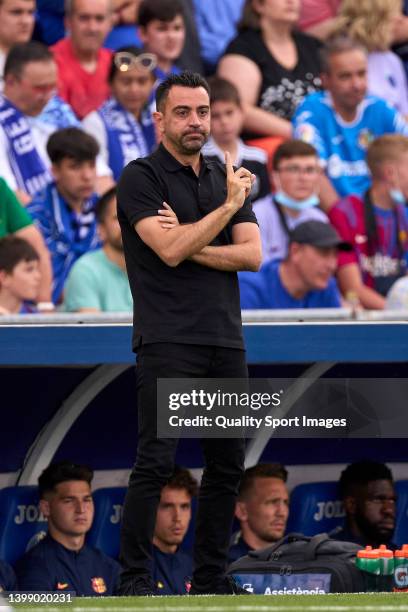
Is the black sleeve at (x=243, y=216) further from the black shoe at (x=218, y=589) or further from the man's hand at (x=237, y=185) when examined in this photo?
the black shoe at (x=218, y=589)

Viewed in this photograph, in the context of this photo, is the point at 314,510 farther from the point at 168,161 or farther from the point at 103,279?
the point at 168,161

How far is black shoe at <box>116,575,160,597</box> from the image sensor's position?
4770mm

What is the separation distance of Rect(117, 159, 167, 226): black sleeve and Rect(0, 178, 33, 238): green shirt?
2.68 meters

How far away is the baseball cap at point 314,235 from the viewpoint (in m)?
8.24

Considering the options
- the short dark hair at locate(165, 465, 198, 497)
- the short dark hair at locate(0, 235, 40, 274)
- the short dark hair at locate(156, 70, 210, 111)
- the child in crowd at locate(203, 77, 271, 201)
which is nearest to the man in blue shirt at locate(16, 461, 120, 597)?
the short dark hair at locate(165, 465, 198, 497)

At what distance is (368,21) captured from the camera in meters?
10.7

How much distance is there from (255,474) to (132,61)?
324 centimetres

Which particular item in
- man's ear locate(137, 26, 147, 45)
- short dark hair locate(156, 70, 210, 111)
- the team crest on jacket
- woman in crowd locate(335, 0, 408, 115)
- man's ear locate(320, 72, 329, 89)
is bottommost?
the team crest on jacket

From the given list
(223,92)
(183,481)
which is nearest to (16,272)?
(183,481)

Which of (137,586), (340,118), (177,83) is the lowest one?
(137,586)

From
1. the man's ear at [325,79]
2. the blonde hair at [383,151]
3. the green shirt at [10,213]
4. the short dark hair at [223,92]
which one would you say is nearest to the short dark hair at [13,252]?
the green shirt at [10,213]

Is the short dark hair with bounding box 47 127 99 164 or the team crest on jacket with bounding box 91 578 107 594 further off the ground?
the short dark hair with bounding box 47 127 99 164

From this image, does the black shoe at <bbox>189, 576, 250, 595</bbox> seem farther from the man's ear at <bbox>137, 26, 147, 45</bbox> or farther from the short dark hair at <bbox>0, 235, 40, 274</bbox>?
the man's ear at <bbox>137, 26, 147, 45</bbox>

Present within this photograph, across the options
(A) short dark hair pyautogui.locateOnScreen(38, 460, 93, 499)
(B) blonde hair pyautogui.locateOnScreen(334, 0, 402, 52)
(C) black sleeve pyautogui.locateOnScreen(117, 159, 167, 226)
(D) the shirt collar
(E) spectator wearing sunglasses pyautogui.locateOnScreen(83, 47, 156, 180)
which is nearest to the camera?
(C) black sleeve pyautogui.locateOnScreen(117, 159, 167, 226)
